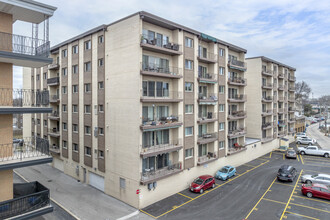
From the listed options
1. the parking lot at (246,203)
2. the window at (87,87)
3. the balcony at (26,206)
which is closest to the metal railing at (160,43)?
the window at (87,87)

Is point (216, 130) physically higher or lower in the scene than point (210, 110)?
lower

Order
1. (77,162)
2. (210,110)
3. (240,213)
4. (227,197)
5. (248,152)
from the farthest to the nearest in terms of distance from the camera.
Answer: (248,152), (210,110), (77,162), (227,197), (240,213)

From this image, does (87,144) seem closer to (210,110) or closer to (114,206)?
(114,206)

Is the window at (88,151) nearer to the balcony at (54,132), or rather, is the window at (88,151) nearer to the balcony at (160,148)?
the balcony at (54,132)

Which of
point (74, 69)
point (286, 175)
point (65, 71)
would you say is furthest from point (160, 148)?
point (65, 71)

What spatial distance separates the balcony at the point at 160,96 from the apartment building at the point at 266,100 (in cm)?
2489

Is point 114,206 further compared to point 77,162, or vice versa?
point 77,162

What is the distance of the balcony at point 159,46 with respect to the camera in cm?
2172

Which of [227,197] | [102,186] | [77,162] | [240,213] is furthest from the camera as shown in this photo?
[77,162]

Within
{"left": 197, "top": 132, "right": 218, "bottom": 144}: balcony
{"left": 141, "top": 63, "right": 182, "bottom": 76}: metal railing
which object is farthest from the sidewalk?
{"left": 141, "top": 63, "right": 182, "bottom": 76}: metal railing

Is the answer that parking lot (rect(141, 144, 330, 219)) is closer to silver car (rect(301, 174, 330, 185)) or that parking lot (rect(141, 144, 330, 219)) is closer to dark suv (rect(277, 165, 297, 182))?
dark suv (rect(277, 165, 297, 182))

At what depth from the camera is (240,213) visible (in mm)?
20359

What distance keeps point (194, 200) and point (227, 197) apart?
383cm

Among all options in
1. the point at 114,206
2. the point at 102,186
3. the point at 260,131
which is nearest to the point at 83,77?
the point at 102,186
